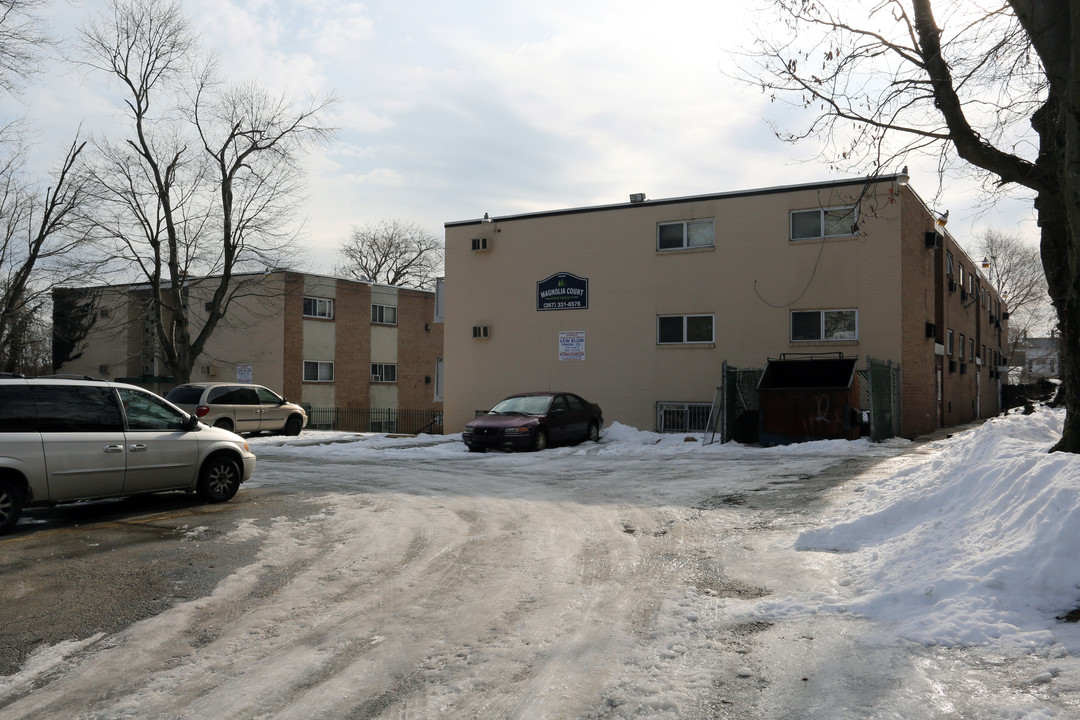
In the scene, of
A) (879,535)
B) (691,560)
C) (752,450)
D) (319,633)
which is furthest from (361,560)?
(752,450)

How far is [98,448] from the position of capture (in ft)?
30.8

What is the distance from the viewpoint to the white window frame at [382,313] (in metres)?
42.4

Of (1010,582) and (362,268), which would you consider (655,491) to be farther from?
(362,268)

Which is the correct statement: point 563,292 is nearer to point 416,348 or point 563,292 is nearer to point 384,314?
point 384,314

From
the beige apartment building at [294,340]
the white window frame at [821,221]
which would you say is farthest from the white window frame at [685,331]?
the beige apartment building at [294,340]

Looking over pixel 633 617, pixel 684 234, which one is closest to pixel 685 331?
pixel 684 234

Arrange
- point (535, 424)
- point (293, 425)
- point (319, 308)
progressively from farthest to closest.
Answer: point (319, 308) < point (293, 425) < point (535, 424)

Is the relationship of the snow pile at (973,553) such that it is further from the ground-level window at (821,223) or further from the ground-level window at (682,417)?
the ground-level window at (682,417)

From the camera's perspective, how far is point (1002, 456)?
8047 millimetres

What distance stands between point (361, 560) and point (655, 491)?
5.61m

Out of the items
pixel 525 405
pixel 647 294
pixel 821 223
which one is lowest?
pixel 525 405

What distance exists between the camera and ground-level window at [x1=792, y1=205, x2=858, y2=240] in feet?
70.0

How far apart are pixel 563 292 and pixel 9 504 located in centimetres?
1806

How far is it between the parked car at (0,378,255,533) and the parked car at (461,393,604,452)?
26.2 feet
